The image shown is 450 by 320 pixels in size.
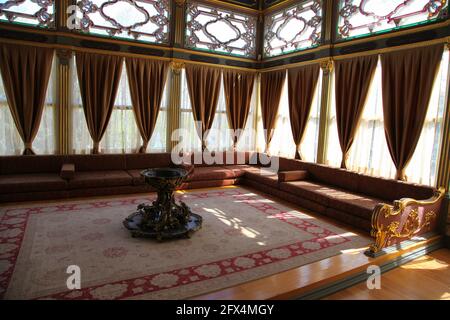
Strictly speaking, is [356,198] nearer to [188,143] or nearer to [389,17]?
[389,17]

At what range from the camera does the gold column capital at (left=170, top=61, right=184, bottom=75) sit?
21.7 feet

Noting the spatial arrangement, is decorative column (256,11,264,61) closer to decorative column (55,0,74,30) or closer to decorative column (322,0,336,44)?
decorative column (322,0,336,44)

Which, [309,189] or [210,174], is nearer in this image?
[309,189]

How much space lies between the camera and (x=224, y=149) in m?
7.51

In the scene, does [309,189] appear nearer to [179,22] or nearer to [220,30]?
[220,30]

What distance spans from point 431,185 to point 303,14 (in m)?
4.03

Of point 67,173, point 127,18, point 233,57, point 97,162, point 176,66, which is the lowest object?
point 67,173

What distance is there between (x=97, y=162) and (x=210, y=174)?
2136mm

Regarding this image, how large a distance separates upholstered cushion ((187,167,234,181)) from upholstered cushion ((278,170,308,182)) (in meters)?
1.26

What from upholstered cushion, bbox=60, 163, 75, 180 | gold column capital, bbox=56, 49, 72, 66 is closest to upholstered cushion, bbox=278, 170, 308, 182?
upholstered cushion, bbox=60, 163, 75, 180

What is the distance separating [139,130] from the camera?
642 cm

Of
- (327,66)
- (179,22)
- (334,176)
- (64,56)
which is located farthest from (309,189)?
(64,56)

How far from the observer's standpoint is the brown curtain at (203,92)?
6.89m

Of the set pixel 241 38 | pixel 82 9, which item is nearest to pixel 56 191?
pixel 82 9
